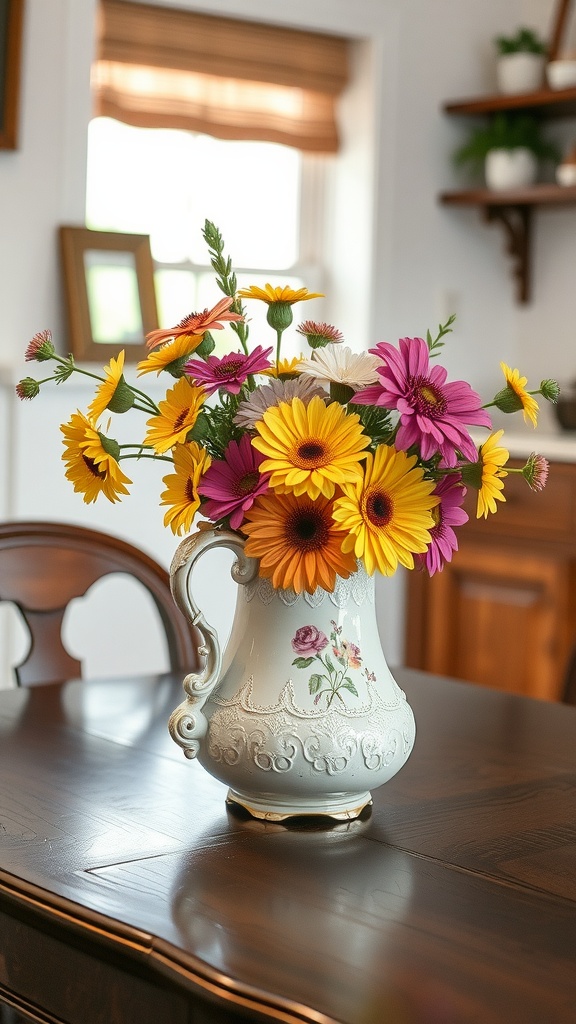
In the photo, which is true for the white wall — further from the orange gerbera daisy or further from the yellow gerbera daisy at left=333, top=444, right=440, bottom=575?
the yellow gerbera daisy at left=333, top=444, right=440, bottom=575

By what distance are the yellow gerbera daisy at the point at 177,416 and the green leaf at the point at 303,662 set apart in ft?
0.66

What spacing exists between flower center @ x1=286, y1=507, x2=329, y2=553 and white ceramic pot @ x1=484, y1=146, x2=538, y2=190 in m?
2.89

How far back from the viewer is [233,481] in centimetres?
107

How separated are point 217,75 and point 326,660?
263 centimetres

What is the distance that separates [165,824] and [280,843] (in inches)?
4.0

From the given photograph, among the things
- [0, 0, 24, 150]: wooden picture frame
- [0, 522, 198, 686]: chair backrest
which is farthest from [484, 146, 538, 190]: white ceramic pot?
[0, 522, 198, 686]: chair backrest

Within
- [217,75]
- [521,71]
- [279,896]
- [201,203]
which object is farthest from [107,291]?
[279,896]

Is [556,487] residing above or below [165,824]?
above

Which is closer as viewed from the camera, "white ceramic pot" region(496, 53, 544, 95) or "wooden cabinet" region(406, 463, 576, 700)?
"wooden cabinet" region(406, 463, 576, 700)

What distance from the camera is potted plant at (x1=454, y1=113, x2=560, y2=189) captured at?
371 centimetres

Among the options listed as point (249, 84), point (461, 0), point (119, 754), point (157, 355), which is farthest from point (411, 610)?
point (157, 355)

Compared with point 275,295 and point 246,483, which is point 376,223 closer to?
point 275,295

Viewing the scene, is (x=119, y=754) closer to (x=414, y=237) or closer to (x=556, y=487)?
(x=556, y=487)

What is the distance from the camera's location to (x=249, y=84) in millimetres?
3465
